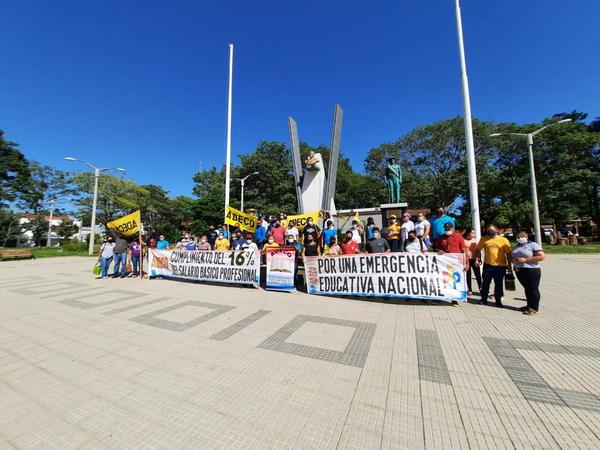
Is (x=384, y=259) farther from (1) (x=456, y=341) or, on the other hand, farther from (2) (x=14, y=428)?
(2) (x=14, y=428)

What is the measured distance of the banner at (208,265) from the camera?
779 centimetres

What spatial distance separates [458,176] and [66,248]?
43.7m

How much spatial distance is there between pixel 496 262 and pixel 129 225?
39.4 ft

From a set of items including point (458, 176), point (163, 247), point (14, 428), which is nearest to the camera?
point (14, 428)

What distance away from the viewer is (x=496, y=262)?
18.4ft

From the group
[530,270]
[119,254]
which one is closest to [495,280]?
[530,270]

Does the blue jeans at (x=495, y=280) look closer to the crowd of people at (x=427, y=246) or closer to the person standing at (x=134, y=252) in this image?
the crowd of people at (x=427, y=246)

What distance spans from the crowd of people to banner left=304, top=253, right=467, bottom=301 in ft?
1.27

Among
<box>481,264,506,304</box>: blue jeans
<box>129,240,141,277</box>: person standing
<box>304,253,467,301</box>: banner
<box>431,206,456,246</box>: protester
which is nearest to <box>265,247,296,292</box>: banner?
<box>304,253,467,301</box>: banner

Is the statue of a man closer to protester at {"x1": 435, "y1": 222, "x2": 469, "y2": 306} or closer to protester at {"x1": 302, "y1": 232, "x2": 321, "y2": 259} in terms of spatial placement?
protester at {"x1": 435, "y1": 222, "x2": 469, "y2": 306}

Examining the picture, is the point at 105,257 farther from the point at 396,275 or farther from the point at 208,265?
the point at 396,275

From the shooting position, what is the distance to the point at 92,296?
7020 mm

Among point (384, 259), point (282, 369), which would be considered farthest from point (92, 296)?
point (384, 259)

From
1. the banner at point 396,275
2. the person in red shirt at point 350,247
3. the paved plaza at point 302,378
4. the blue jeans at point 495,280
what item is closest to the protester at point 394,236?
the person in red shirt at point 350,247
